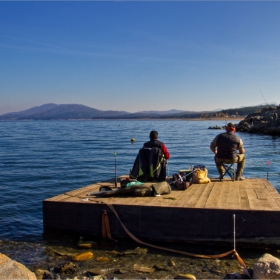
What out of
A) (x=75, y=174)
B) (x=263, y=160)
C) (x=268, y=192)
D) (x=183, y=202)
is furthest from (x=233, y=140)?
(x=263, y=160)

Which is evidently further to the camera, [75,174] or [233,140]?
[75,174]

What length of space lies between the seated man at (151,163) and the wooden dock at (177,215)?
93cm

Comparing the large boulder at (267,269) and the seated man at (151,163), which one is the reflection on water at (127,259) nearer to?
the large boulder at (267,269)

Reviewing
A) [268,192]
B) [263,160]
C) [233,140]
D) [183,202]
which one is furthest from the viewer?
[263,160]

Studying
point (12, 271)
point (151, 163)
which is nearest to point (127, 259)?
point (12, 271)

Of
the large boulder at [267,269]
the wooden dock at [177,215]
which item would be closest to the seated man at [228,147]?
the wooden dock at [177,215]

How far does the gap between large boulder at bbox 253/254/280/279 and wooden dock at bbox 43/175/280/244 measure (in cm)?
177

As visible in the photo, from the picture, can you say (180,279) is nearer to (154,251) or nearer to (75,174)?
(154,251)

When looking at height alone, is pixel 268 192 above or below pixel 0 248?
above

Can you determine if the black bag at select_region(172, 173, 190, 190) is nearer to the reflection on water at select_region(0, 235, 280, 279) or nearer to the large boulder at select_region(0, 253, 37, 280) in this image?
the reflection on water at select_region(0, 235, 280, 279)

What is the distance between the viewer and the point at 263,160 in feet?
81.3

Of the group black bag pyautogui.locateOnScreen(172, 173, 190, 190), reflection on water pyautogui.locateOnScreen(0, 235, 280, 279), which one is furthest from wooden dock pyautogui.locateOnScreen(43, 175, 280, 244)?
black bag pyautogui.locateOnScreen(172, 173, 190, 190)

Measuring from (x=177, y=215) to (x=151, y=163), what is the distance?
219cm

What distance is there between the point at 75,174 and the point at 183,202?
10.8m
